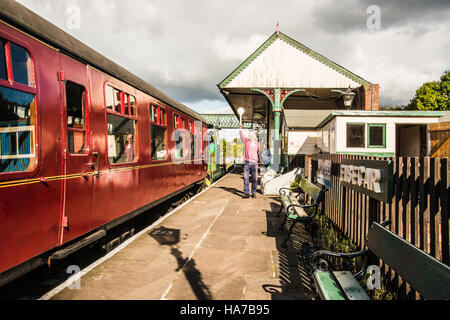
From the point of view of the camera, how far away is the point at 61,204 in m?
3.35

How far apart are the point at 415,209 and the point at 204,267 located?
2.67 meters

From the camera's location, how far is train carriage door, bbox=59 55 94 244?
3.41 m

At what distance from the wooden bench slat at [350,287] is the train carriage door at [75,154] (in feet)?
10.0

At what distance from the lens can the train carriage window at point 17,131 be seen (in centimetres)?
262

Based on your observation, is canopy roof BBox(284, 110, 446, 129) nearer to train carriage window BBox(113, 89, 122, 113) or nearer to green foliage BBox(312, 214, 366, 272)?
green foliage BBox(312, 214, 366, 272)

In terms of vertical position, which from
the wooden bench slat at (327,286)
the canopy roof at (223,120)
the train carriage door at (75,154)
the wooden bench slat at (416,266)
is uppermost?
the canopy roof at (223,120)

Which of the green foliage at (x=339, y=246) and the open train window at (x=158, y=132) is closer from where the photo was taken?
the green foliage at (x=339, y=246)

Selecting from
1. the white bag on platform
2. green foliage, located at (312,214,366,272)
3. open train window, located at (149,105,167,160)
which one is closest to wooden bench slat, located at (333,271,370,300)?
green foliage, located at (312,214,366,272)

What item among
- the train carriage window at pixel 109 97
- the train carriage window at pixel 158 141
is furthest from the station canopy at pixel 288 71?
the train carriage window at pixel 109 97

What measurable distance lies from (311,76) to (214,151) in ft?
22.6

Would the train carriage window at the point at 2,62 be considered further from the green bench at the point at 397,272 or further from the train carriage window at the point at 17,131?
the green bench at the point at 397,272
